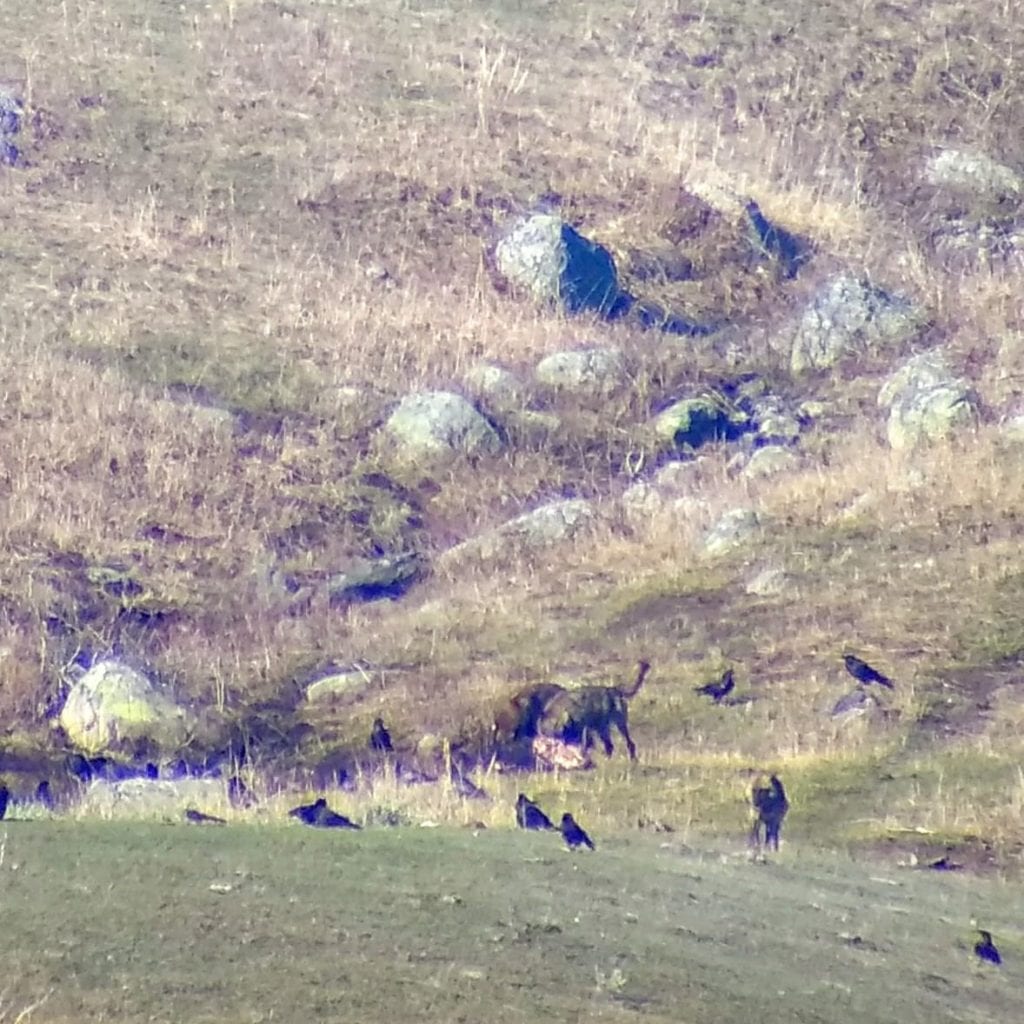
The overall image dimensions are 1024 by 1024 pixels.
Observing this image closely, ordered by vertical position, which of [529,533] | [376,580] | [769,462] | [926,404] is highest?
[926,404]

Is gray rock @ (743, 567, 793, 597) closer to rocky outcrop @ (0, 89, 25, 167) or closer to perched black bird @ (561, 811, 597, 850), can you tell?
perched black bird @ (561, 811, 597, 850)

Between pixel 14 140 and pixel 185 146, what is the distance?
6.17 ft

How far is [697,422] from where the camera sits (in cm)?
1666

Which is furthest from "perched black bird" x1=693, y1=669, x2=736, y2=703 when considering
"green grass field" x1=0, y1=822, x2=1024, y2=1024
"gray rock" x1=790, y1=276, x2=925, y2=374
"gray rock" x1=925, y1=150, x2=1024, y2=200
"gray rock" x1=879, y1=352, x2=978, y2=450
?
"gray rock" x1=925, y1=150, x2=1024, y2=200

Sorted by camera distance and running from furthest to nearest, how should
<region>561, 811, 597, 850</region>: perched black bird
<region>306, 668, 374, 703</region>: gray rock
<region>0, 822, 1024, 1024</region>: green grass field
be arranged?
1. <region>306, 668, 374, 703</region>: gray rock
2. <region>561, 811, 597, 850</region>: perched black bird
3. <region>0, 822, 1024, 1024</region>: green grass field

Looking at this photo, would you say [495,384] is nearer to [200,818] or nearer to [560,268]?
[560,268]

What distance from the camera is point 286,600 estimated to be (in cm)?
1347

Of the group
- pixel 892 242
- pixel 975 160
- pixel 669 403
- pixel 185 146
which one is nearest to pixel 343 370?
pixel 669 403

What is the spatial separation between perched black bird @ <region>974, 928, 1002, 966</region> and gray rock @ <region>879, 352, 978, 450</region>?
27.8ft

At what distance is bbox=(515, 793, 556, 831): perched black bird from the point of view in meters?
9.08

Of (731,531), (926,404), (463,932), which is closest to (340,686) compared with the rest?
(731,531)

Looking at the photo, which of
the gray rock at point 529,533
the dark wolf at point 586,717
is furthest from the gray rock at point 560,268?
the dark wolf at point 586,717

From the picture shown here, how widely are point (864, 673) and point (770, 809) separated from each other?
81.2 inches

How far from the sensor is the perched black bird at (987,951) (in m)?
7.19
